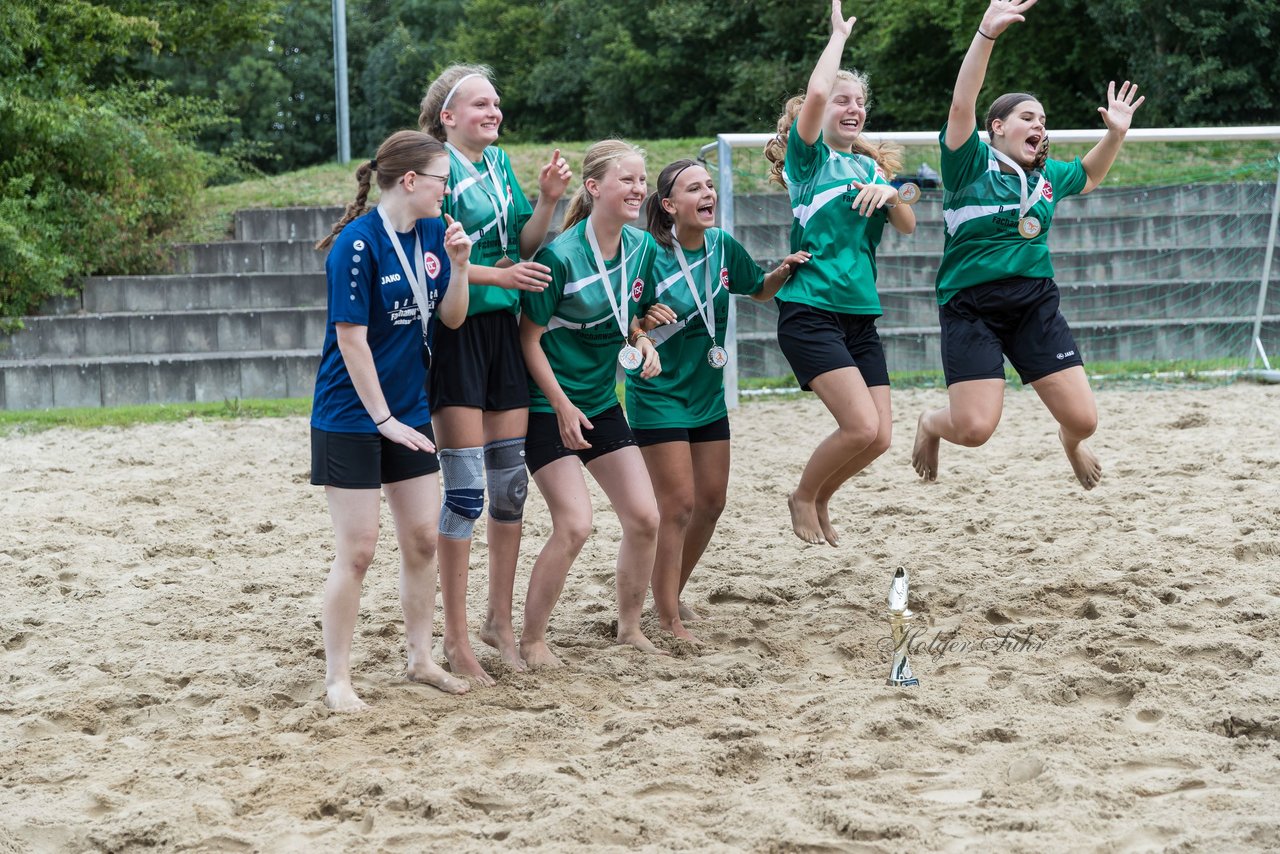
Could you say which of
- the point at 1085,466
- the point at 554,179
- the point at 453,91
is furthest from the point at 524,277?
the point at 1085,466

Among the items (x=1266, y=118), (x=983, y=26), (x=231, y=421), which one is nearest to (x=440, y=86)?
(x=983, y=26)

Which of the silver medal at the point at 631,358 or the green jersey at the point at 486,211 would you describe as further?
the silver medal at the point at 631,358

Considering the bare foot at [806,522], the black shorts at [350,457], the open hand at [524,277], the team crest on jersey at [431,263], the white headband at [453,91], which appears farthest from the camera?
the bare foot at [806,522]

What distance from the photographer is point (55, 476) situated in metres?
8.13

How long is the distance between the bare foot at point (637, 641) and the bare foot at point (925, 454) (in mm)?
1678

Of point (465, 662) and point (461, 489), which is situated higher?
point (461, 489)

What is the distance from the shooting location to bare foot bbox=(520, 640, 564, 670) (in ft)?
15.1

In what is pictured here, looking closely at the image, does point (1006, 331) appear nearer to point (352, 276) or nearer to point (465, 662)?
point (465, 662)

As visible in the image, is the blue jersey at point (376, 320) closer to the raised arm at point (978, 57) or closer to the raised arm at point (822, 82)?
the raised arm at point (822, 82)

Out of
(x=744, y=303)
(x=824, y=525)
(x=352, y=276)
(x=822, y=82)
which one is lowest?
(x=824, y=525)

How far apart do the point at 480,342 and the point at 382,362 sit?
0.45 m

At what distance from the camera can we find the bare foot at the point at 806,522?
529cm

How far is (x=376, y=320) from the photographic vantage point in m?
3.97

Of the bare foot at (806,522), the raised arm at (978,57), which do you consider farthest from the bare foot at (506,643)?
the raised arm at (978,57)
